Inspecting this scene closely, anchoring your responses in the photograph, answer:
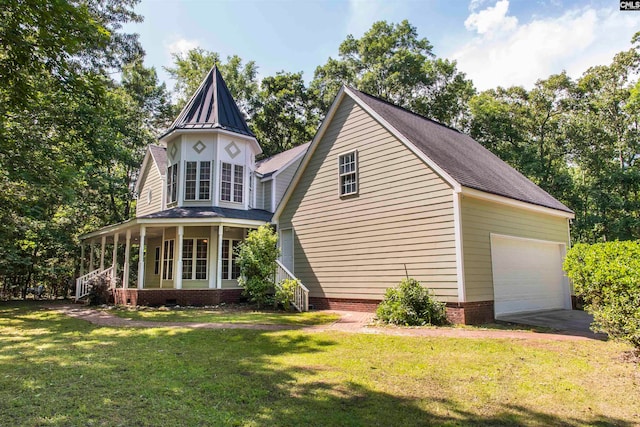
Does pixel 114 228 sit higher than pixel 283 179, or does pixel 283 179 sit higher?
pixel 283 179

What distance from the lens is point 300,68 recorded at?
32.3 meters

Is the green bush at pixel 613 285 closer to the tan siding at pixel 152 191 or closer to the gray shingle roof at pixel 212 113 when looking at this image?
the gray shingle roof at pixel 212 113

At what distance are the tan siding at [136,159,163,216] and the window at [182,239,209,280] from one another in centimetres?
515

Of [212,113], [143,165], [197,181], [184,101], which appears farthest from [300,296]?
[184,101]

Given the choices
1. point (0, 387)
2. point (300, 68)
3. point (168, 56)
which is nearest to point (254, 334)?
point (0, 387)

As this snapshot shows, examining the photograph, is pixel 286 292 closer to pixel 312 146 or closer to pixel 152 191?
pixel 312 146

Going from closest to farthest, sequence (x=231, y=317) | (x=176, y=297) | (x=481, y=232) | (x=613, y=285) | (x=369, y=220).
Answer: (x=613, y=285), (x=481, y=232), (x=231, y=317), (x=369, y=220), (x=176, y=297)

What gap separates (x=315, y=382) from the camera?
4863 millimetres

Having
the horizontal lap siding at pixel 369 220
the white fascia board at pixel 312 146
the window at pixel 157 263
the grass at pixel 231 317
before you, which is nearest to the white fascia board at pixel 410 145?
the horizontal lap siding at pixel 369 220

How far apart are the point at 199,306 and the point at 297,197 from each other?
5.46 m

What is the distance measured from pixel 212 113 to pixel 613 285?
16168 mm

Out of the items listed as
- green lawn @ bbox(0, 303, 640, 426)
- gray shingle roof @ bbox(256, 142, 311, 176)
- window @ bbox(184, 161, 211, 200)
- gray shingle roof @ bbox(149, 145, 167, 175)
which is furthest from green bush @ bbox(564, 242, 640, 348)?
gray shingle roof @ bbox(149, 145, 167, 175)

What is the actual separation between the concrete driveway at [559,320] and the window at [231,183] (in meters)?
11.9

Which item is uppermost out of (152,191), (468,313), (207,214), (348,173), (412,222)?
(152,191)
